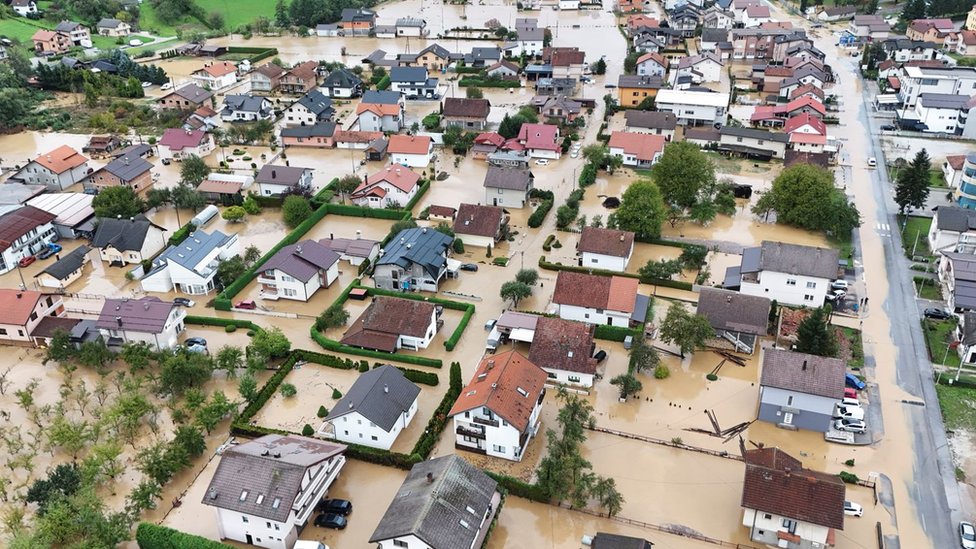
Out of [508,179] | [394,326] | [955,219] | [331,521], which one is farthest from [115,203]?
[955,219]

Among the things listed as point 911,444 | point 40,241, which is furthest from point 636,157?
point 40,241

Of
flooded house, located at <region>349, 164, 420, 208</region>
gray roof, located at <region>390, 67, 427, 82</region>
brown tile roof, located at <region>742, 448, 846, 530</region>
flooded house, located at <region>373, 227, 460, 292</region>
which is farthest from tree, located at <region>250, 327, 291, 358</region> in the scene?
gray roof, located at <region>390, 67, 427, 82</region>

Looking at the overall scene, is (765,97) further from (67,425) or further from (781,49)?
(67,425)

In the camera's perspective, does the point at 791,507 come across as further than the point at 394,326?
No

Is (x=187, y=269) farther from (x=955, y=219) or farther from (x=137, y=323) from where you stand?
(x=955, y=219)

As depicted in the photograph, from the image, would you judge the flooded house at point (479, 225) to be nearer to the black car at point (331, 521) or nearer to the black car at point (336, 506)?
the black car at point (336, 506)

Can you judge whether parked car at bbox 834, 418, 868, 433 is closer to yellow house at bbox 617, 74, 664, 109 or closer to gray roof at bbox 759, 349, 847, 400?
gray roof at bbox 759, 349, 847, 400
